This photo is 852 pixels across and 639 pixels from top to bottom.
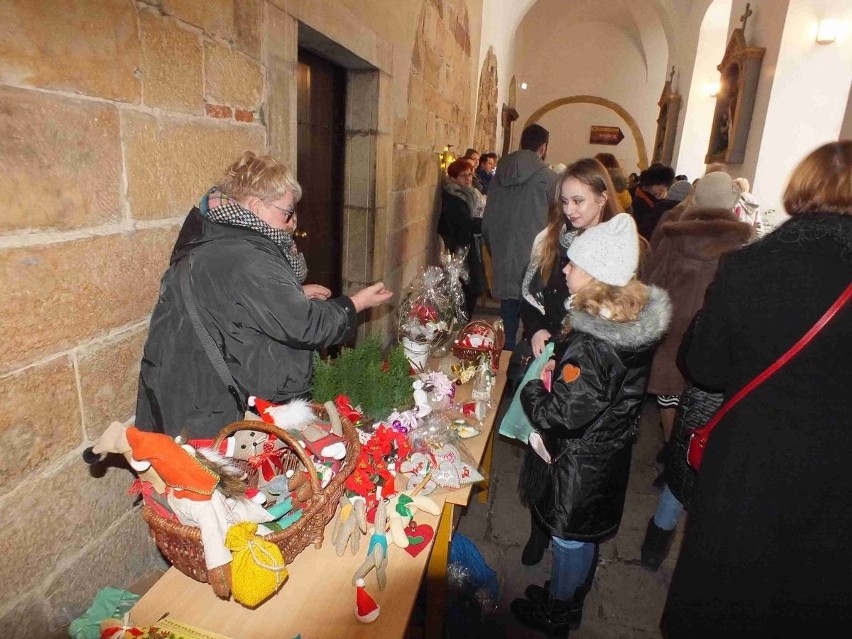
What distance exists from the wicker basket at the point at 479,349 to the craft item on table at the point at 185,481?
4.63 ft

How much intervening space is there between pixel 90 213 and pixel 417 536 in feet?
4.23

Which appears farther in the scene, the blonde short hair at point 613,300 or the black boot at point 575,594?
the black boot at point 575,594

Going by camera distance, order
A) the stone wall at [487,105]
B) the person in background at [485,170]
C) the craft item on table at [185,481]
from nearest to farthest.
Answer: the craft item on table at [185,481] < the person in background at [485,170] < the stone wall at [487,105]

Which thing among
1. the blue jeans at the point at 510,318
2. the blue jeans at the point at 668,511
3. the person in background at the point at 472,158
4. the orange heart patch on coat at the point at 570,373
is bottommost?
the blue jeans at the point at 668,511

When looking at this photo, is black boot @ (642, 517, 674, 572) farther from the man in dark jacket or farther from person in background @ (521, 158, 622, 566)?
the man in dark jacket

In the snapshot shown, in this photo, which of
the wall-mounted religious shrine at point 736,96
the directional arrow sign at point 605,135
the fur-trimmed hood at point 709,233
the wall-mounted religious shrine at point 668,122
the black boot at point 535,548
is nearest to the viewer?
the black boot at point 535,548

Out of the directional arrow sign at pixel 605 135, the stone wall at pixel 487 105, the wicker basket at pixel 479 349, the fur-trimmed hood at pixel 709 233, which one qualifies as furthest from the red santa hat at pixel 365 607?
the directional arrow sign at pixel 605 135

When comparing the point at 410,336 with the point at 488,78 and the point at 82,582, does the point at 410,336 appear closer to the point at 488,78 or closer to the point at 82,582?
the point at 82,582

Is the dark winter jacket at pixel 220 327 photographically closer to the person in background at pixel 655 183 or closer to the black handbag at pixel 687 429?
the black handbag at pixel 687 429

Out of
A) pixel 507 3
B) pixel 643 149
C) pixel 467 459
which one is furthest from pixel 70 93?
pixel 643 149

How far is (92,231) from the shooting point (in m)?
1.47

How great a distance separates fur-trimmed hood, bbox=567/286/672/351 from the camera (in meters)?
1.66

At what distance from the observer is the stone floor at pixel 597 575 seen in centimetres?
223

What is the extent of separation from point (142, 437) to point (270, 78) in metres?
1.77
